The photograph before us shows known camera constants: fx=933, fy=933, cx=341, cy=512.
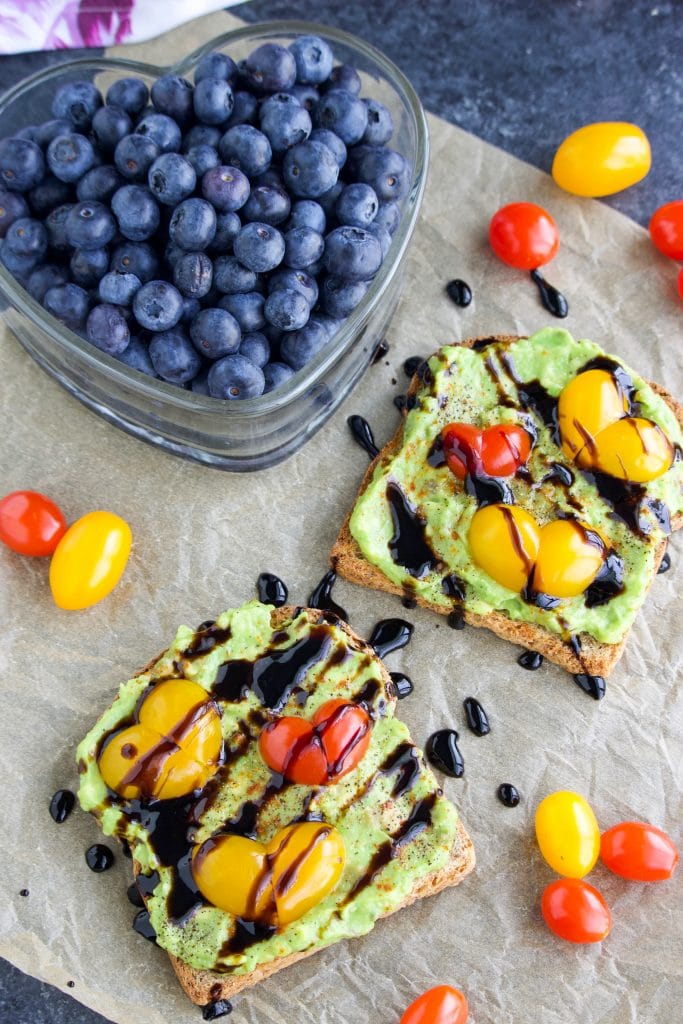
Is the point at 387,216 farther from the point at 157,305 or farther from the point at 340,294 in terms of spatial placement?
the point at 157,305

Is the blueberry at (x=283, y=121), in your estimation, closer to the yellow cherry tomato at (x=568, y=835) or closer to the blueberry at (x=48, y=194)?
the blueberry at (x=48, y=194)

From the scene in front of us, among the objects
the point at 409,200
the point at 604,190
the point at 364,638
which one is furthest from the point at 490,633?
the point at 604,190

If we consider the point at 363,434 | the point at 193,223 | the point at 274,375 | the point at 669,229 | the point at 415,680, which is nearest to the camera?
the point at 193,223

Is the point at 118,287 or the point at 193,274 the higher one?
the point at 193,274

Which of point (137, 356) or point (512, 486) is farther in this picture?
point (512, 486)

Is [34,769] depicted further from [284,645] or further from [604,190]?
[604,190]

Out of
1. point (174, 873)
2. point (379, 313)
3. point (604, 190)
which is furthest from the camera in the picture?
point (604, 190)

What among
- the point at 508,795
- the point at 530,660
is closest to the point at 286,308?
the point at 530,660
